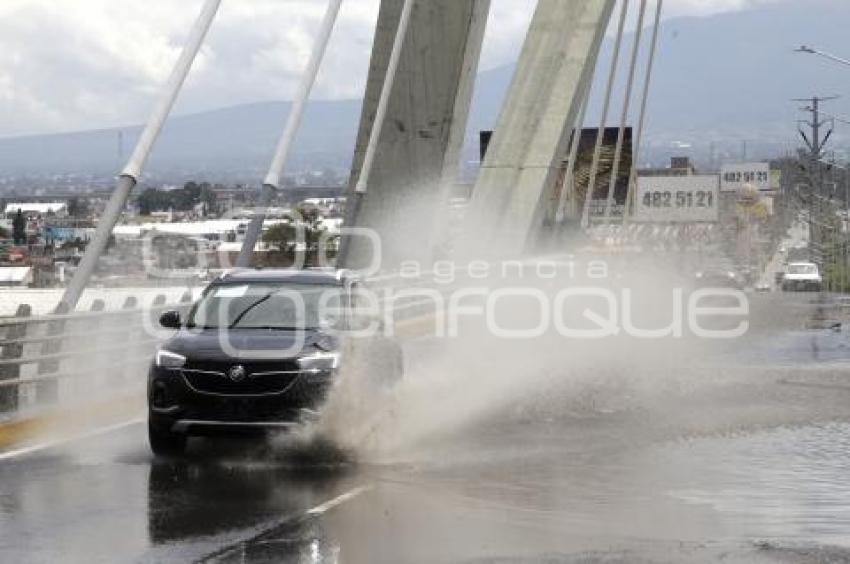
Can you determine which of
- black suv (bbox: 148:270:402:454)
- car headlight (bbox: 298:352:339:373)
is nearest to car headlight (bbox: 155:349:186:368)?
black suv (bbox: 148:270:402:454)

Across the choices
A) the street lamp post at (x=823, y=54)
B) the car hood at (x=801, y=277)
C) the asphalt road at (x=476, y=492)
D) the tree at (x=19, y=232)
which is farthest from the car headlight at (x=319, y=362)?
the car hood at (x=801, y=277)

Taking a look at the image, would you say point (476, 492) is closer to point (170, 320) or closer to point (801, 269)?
point (170, 320)

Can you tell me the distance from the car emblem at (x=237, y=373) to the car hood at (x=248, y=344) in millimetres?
103

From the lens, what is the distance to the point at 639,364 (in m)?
24.9

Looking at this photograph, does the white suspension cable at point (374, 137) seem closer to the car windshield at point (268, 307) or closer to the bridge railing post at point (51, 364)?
the bridge railing post at point (51, 364)

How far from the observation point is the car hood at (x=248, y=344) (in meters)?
13.3

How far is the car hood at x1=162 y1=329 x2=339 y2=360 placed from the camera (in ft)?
43.5

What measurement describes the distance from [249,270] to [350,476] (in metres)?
3.80

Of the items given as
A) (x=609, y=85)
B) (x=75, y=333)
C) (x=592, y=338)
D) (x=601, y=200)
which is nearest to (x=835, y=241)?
(x=601, y=200)

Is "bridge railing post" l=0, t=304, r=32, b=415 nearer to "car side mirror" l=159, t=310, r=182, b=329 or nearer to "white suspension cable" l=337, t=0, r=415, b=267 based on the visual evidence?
"car side mirror" l=159, t=310, r=182, b=329

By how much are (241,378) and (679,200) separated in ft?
335

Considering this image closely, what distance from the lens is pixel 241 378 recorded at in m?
13.1

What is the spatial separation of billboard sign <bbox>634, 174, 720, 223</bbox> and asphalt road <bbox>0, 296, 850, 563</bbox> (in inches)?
3733

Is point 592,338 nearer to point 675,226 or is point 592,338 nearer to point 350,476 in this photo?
point 350,476
